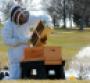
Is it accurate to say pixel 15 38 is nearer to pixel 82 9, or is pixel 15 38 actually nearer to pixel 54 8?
pixel 82 9

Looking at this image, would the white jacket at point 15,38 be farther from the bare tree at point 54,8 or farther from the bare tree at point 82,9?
the bare tree at point 54,8

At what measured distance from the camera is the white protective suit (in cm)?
973

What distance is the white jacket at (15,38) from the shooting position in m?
9.73

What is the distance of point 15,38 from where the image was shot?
9.80 metres

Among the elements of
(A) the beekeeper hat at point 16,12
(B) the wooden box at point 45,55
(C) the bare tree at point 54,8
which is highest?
(A) the beekeeper hat at point 16,12

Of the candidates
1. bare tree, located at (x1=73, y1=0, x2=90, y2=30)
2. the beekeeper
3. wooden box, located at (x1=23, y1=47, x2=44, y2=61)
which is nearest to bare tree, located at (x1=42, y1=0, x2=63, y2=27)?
bare tree, located at (x1=73, y1=0, x2=90, y2=30)

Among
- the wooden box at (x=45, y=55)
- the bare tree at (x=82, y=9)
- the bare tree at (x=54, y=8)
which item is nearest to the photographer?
the wooden box at (x=45, y=55)

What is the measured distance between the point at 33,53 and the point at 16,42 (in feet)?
1.41

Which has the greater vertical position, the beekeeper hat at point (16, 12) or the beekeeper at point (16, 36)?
the beekeeper hat at point (16, 12)

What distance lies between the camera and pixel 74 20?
280 ft

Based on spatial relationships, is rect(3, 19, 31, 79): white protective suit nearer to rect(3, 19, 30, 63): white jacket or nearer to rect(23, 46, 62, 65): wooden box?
rect(3, 19, 30, 63): white jacket

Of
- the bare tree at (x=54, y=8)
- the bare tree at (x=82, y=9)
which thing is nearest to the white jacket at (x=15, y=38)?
the bare tree at (x=82, y=9)

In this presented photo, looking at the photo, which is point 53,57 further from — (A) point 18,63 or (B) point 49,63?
(A) point 18,63

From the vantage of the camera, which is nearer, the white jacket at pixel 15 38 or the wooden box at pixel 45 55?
the wooden box at pixel 45 55
